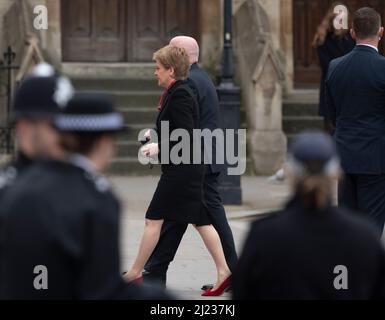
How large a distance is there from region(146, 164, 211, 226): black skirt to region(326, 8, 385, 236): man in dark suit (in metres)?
1.01

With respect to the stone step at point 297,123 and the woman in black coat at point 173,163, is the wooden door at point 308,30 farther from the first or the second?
the woman in black coat at point 173,163

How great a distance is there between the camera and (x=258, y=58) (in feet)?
55.8

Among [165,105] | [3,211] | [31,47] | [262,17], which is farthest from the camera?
Result: [262,17]

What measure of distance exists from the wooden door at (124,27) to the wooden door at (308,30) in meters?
1.69

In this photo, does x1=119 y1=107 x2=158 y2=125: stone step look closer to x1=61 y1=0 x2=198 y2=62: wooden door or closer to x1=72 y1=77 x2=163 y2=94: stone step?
x1=72 y1=77 x2=163 y2=94: stone step

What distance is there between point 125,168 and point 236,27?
283cm

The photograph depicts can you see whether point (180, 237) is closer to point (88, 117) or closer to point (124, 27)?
point (88, 117)

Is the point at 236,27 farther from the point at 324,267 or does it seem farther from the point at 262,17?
the point at 324,267

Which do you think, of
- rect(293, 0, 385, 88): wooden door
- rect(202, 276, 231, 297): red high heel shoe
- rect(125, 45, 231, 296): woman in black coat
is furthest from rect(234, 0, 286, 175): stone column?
rect(125, 45, 231, 296): woman in black coat

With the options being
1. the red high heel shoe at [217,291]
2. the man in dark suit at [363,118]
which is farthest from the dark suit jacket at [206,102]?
the man in dark suit at [363,118]

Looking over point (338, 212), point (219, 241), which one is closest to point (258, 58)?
point (219, 241)

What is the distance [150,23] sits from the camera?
18359mm

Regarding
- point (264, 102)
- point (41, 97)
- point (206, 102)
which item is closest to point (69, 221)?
point (41, 97)

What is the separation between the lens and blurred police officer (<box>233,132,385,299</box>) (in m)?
4.35
